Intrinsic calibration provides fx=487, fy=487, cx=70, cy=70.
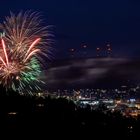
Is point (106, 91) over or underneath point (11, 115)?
over

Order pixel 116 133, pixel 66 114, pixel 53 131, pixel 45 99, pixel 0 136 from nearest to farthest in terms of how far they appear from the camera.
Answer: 1. pixel 0 136
2. pixel 53 131
3. pixel 116 133
4. pixel 66 114
5. pixel 45 99

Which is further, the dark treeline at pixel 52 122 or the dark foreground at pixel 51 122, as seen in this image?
the dark treeline at pixel 52 122

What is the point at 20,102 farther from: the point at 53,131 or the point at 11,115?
the point at 53,131

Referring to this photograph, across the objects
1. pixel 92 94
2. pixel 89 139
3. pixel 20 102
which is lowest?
pixel 89 139

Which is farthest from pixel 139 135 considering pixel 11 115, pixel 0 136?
pixel 0 136

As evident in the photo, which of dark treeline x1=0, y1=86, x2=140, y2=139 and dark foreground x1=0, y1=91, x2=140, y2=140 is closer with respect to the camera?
dark foreground x1=0, y1=91, x2=140, y2=140
